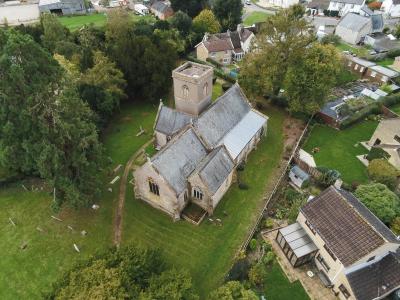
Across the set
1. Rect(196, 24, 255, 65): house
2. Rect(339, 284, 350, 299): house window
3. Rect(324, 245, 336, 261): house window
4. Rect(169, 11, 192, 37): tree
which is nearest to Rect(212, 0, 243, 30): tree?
Rect(196, 24, 255, 65): house

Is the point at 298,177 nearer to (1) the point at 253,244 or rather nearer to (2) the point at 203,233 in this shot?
(1) the point at 253,244

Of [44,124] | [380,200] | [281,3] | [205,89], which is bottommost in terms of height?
[380,200]

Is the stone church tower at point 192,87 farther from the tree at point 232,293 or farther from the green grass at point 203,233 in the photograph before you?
the tree at point 232,293

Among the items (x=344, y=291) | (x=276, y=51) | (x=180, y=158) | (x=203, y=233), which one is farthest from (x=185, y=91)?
(x=344, y=291)

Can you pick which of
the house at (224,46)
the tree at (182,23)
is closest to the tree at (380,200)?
the house at (224,46)

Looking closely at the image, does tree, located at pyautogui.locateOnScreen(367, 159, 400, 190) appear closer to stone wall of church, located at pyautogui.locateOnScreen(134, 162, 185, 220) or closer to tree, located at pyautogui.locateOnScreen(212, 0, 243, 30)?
stone wall of church, located at pyautogui.locateOnScreen(134, 162, 185, 220)

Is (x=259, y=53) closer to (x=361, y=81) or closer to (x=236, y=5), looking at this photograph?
(x=361, y=81)
